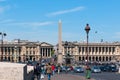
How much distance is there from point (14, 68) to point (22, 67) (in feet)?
1.28

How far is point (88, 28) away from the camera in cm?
3775

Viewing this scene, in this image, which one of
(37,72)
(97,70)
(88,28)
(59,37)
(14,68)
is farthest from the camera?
(59,37)

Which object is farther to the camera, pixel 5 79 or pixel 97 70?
pixel 97 70

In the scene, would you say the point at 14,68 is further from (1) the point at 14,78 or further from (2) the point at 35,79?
(2) the point at 35,79

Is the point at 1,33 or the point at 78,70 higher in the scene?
the point at 1,33

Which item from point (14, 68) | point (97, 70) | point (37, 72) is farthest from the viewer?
point (97, 70)

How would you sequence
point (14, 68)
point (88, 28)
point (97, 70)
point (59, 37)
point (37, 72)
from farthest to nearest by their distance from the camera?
point (59, 37)
point (97, 70)
point (88, 28)
point (37, 72)
point (14, 68)

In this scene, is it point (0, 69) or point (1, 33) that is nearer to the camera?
point (0, 69)

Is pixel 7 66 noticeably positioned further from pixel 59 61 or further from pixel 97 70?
pixel 59 61

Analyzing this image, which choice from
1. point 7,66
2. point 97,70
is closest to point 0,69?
point 7,66

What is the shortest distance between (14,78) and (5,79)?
39cm

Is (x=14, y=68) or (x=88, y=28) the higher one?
(x=88, y=28)

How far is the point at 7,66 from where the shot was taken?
18.7 metres

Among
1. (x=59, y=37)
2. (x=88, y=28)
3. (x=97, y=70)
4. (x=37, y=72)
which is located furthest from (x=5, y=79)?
(x=59, y=37)
